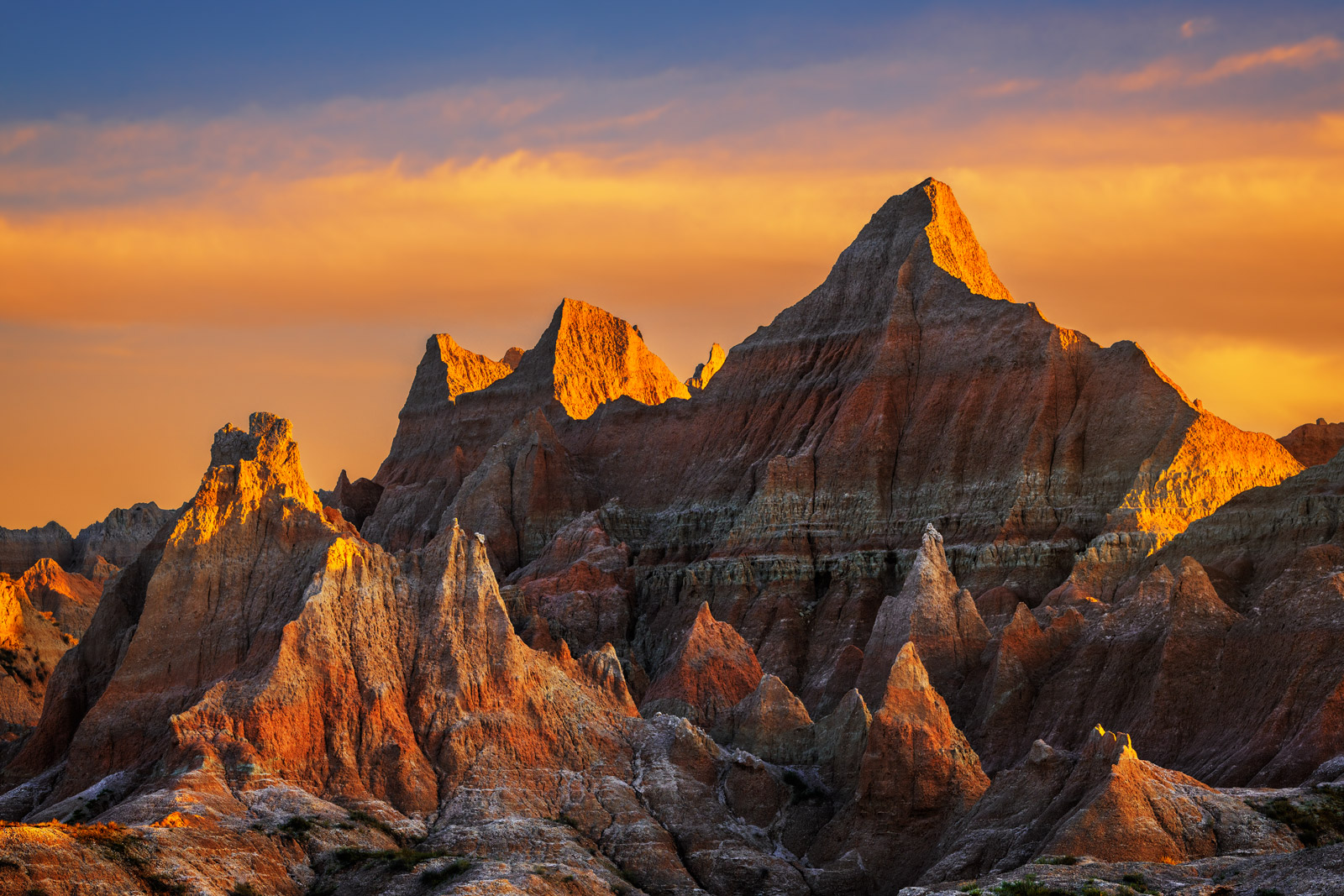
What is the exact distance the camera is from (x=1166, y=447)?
13288cm

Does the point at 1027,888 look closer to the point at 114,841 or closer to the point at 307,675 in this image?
the point at 114,841

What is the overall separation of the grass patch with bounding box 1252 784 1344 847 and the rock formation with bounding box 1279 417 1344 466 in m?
71.9

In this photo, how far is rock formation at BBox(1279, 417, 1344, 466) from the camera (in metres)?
150

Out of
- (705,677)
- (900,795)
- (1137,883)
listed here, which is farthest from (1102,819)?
(705,677)

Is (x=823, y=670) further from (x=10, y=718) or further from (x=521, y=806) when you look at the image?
(x=10, y=718)

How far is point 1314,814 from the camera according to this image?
77875mm

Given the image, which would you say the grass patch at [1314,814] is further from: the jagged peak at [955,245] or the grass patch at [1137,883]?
the jagged peak at [955,245]

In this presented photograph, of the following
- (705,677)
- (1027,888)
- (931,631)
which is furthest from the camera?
(931,631)

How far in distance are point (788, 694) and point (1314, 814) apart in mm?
30003

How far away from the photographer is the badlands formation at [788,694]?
76.9 meters

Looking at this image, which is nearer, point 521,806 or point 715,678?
point 521,806

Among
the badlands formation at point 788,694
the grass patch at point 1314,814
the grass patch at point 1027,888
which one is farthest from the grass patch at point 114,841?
the grass patch at point 1314,814

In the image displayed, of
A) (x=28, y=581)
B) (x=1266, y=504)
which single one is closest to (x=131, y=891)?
(x=1266, y=504)

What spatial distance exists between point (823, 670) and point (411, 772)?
143ft
